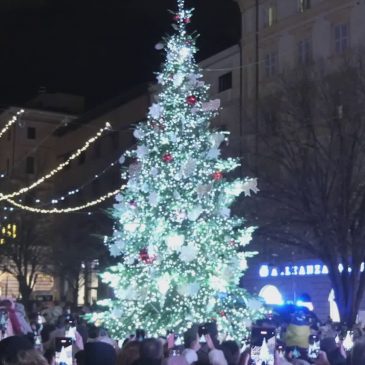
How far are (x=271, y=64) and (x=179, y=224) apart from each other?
840 inches

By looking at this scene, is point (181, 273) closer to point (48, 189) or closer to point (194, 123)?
point (194, 123)

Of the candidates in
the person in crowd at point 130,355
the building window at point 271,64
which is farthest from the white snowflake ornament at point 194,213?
the building window at point 271,64

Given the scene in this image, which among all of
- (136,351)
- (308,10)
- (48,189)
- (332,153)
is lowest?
(136,351)

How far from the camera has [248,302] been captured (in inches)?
741

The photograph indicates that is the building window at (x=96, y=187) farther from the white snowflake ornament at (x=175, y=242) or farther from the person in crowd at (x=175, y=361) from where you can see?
the person in crowd at (x=175, y=361)

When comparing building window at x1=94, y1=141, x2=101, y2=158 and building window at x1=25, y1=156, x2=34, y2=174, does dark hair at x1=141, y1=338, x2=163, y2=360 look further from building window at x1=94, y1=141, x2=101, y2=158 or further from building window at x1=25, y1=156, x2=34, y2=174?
building window at x1=25, y1=156, x2=34, y2=174

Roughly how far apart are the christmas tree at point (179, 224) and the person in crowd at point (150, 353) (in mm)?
11117

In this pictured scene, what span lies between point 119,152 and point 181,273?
3597cm

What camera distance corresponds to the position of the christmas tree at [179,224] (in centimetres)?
1841

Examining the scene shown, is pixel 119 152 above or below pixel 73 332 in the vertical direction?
above

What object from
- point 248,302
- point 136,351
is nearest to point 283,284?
point 248,302

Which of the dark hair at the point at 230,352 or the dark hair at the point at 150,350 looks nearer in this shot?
the dark hair at the point at 150,350

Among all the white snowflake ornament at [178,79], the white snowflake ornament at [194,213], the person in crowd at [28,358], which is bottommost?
the person in crowd at [28,358]

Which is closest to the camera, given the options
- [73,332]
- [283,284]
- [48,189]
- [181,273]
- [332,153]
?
[73,332]
